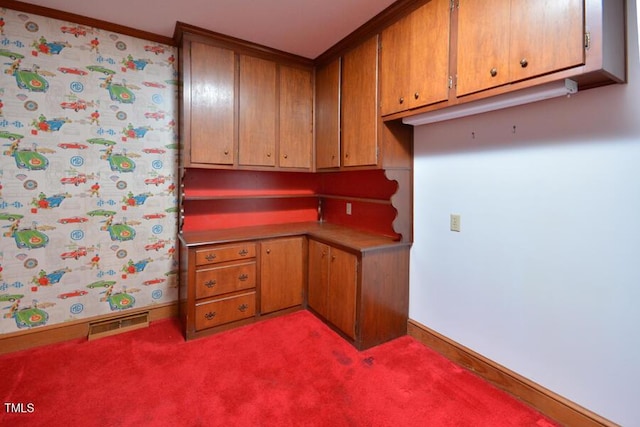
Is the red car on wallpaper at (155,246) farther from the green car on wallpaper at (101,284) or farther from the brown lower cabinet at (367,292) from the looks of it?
the brown lower cabinet at (367,292)

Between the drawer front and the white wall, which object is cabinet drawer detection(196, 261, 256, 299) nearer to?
the drawer front

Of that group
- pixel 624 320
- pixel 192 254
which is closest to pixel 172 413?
pixel 192 254

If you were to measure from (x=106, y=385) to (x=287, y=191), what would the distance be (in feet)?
7.37

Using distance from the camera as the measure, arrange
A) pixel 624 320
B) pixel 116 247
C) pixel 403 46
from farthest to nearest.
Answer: pixel 116 247, pixel 403 46, pixel 624 320

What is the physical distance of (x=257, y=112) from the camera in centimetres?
288

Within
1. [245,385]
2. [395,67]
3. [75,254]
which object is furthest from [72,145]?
[395,67]

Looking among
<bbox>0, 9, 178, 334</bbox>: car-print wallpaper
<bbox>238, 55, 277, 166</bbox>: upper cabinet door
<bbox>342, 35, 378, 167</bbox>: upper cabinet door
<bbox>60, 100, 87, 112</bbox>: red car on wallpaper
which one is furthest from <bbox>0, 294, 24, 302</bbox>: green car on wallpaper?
<bbox>342, 35, 378, 167</bbox>: upper cabinet door

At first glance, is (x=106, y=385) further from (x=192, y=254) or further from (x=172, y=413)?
(x=192, y=254)

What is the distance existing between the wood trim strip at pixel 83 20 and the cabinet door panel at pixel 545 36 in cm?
268

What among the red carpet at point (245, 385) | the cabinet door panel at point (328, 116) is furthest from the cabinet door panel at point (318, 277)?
the cabinet door panel at point (328, 116)

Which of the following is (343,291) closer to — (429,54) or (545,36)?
(429,54)

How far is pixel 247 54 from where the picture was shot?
2781mm

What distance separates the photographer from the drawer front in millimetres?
2479

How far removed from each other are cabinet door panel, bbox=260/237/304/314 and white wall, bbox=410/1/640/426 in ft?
4.19
